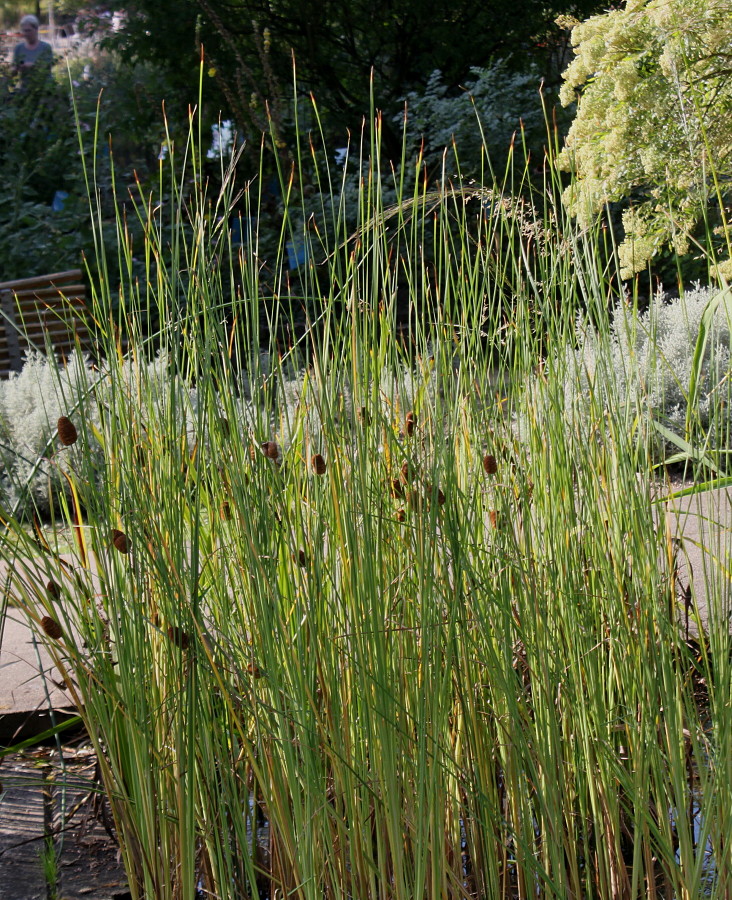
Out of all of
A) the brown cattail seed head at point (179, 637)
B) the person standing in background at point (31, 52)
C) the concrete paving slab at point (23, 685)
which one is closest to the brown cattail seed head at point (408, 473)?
the brown cattail seed head at point (179, 637)

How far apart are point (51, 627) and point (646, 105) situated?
2114mm

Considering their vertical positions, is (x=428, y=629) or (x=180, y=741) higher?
(x=428, y=629)

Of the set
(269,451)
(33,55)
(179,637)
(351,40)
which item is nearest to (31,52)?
(33,55)

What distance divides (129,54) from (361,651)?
8562mm

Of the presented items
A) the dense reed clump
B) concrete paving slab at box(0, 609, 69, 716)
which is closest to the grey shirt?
concrete paving slab at box(0, 609, 69, 716)

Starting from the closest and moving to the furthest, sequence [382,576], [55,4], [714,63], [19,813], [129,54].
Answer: [382,576], [19,813], [714,63], [129,54], [55,4]

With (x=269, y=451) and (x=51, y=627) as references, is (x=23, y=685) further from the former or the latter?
(x=269, y=451)

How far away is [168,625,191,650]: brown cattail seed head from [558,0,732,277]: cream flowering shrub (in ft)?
4.98

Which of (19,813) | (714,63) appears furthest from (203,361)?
(714,63)

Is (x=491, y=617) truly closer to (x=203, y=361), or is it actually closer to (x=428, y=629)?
(x=428, y=629)

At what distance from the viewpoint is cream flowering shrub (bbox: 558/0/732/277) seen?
2359mm

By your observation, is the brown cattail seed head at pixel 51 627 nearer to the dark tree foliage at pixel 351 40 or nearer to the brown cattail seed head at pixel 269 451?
the brown cattail seed head at pixel 269 451

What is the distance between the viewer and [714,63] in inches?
108

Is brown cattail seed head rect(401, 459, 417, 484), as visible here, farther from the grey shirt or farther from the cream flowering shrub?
the grey shirt
